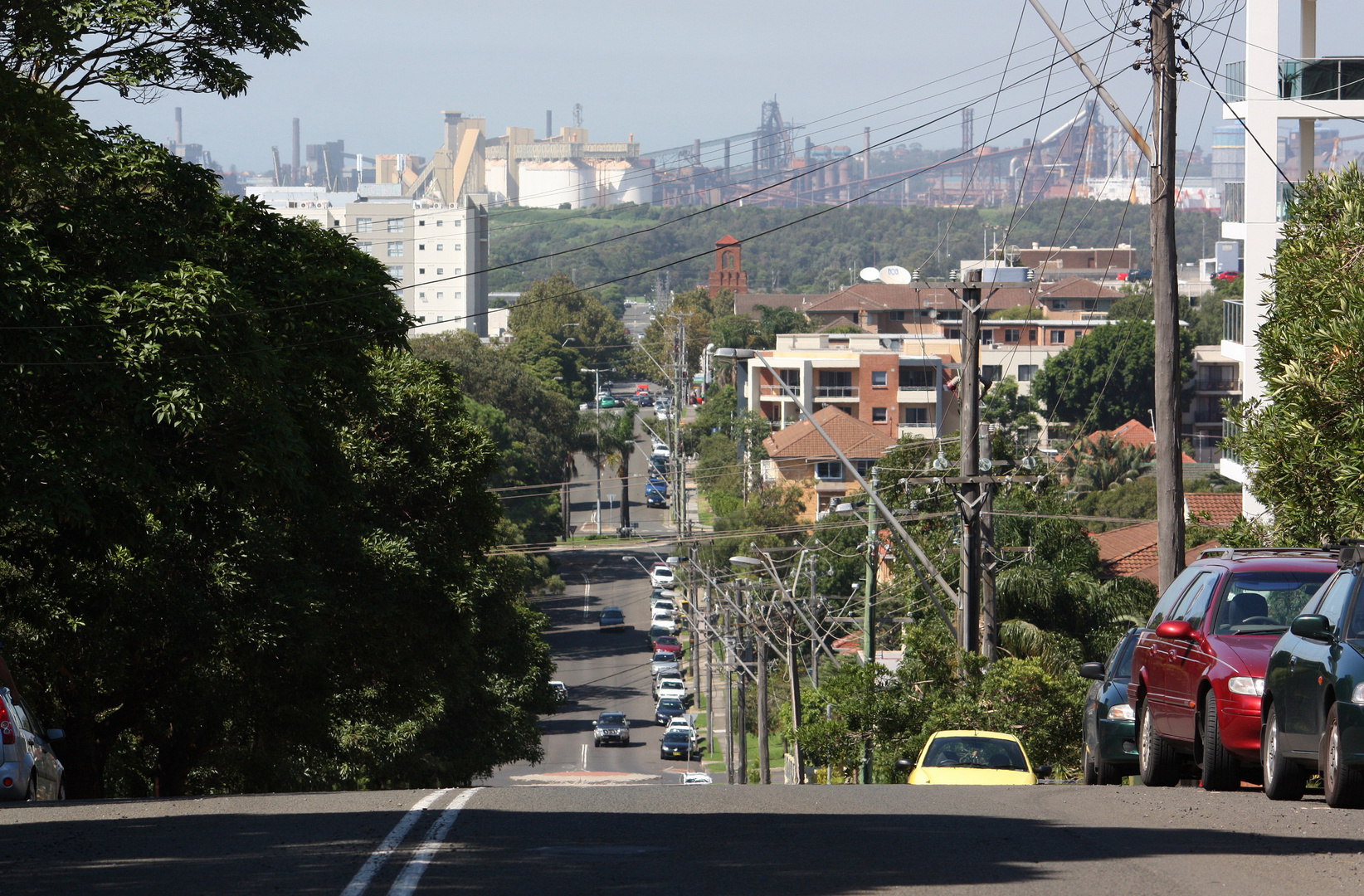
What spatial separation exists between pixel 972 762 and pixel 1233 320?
103 feet

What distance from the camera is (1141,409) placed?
11900 centimetres

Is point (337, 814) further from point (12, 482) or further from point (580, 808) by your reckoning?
point (12, 482)

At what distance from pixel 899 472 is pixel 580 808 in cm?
4115

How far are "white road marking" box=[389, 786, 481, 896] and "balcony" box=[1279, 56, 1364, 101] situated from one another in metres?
31.5

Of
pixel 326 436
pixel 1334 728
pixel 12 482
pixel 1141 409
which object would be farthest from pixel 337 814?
pixel 1141 409

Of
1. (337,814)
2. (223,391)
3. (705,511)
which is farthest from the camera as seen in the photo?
A: (705,511)

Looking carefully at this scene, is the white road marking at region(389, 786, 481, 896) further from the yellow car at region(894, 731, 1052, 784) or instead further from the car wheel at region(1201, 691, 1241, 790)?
the yellow car at region(894, 731, 1052, 784)

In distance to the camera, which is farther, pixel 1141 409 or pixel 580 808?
pixel 1141 409

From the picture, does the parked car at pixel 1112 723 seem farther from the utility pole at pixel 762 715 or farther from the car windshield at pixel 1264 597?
the utility pole at pixel 762 715

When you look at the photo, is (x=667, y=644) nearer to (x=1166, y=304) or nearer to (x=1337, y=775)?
(x=1166, y=304)

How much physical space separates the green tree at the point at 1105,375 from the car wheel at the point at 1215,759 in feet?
338

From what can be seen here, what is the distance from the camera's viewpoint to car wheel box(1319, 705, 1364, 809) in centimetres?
959

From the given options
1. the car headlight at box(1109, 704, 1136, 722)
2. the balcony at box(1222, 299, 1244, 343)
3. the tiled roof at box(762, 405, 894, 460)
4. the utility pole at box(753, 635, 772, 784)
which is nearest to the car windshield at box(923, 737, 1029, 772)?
the car headlight at box(1109, 704, 1136, 722)

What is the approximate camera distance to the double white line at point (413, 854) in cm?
723
